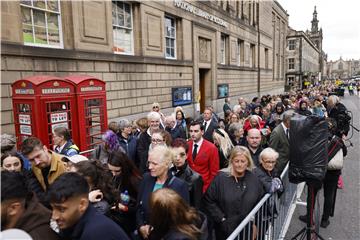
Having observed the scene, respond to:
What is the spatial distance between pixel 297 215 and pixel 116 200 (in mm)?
3891

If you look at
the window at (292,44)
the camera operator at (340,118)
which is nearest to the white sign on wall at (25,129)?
the camera operator at (340,118)

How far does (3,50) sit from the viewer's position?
6438mm

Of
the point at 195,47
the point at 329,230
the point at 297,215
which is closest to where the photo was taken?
the point at 329,230

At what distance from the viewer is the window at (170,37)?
13836 millimetres

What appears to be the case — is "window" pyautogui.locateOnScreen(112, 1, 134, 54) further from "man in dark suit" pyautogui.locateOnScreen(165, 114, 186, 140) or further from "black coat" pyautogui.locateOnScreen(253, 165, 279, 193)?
"black coat" pyautogui.locateOnScreen(253, 165, 279, 193)

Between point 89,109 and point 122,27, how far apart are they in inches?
193

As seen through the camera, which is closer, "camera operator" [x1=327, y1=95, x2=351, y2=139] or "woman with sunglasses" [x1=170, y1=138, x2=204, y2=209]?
"woman with sunglasses" [x1=170, y1=138, x2=204, y2=209]

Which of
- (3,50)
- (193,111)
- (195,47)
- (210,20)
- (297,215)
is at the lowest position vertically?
(297,215)

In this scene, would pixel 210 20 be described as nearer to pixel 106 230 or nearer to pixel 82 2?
→ pixel 82 2

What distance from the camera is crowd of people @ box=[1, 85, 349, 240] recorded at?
1.78m

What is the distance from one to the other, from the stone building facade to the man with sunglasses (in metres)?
4.35

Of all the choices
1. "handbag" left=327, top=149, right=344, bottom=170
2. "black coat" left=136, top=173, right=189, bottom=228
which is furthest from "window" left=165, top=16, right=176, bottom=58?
"black coat" left=136, top=173, right=189, bottom=228

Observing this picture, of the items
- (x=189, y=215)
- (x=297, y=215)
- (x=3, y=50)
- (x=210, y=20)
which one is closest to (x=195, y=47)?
(x=210, y=20)

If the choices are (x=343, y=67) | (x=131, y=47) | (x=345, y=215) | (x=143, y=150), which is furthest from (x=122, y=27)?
(x=343, y=67)
